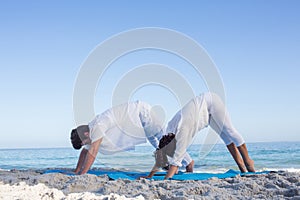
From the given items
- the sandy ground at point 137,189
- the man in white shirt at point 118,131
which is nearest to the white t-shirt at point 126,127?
the man in white shirt at point 118,131

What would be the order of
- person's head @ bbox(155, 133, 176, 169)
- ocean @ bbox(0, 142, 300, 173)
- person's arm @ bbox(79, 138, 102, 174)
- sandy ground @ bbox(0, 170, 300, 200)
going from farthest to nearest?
1. ocean @ bbox(0, 142, 300, 173)
2. person's arm @ bbox(79, 138, 102, 174)
3. person's head @ bbox(155, 133, 176, 169)
4. sandy ground @ bbox(0, 170, 300, 200)

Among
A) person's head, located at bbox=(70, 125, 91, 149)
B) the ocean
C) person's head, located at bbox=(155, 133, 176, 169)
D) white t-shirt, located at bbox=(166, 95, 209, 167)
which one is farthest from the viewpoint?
the ocean

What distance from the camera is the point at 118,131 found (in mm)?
4273

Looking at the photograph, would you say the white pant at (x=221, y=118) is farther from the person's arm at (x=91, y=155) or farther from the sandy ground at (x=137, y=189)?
the person's arm at (x=91, y=155)

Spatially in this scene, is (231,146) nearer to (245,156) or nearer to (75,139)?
(245,156)

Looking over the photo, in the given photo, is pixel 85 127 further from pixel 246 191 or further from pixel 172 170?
pixel 246 191

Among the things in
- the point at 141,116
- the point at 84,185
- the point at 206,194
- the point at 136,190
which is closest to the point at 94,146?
the point at 141,116

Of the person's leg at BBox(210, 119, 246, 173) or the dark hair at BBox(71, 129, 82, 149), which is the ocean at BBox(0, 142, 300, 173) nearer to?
the dark hair at BBox(71, 129, 82, 149)

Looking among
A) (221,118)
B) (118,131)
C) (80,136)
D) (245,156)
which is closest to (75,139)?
(80,136)

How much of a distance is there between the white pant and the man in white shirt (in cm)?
53

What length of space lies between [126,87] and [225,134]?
153cm

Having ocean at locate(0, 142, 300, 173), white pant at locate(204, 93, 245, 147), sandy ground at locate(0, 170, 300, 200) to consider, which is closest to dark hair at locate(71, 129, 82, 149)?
ocean at locate(0, 142, 300, 173)

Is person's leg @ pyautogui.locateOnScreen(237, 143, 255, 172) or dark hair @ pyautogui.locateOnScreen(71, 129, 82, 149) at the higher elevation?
dark hair @ pyautogui.locateOnScreen(71, 129, 82, 149)

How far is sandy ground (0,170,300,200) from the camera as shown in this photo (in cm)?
251
